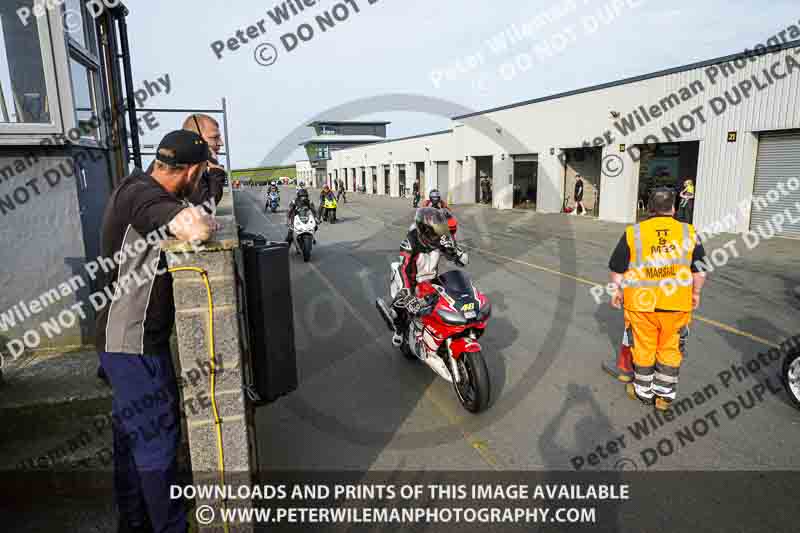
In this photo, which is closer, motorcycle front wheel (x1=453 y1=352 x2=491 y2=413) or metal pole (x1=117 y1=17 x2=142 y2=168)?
motorcycle front wheel (x1=453 y1=352 x2=491 y2=413)

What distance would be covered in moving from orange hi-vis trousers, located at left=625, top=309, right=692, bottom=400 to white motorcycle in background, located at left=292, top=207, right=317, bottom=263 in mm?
9243

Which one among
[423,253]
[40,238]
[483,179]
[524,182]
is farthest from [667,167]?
[40,238]

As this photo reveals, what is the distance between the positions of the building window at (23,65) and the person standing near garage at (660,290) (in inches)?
207

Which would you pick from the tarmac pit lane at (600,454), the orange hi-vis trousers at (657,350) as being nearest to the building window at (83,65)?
the tarmac pit lane at (600,454)

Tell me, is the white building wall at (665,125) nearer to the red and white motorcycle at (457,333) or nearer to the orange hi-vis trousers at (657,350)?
the orange hi-vis trousers at (657,350)

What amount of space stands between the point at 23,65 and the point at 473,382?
477 cm

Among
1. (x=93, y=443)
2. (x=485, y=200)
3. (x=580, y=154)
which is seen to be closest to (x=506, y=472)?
(x=93, y=443)

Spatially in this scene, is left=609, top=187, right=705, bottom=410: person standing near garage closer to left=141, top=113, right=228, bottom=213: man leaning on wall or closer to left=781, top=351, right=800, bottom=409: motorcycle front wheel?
left=781, top=351, right=800, bottom=409: motorcycle front wheel

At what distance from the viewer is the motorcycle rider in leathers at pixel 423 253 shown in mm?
4758

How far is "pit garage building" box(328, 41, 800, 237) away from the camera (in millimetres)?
15352

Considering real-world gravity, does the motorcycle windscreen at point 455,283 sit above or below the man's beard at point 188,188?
below

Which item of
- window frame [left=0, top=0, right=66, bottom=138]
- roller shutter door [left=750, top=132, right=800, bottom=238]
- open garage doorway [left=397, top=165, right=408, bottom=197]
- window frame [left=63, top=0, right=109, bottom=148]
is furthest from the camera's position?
open garage doorway [left=397, top=165, right=408, bottom=197]

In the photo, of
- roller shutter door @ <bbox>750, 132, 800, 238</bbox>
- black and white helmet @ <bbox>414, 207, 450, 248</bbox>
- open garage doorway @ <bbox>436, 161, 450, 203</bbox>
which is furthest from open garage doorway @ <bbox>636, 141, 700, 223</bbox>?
black and white helmet @ <bbox>414, 207, 450, 248</bbox>

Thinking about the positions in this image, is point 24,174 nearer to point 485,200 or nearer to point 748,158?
point 748,158
